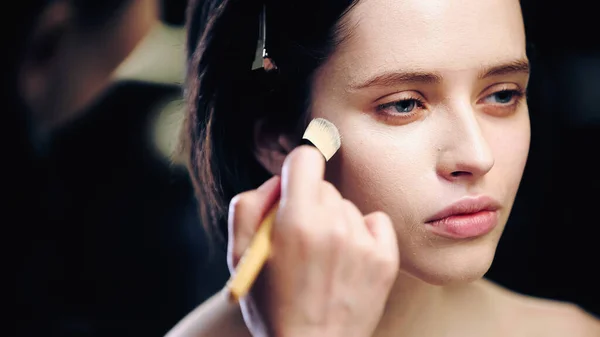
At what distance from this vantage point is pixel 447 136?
0.82 metres

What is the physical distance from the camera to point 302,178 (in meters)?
0.73

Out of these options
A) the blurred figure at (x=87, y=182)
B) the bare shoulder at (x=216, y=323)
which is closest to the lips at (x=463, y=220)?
the bare shoulder at (x=216, y=323)

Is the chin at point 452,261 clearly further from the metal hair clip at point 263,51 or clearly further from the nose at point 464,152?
the metal hair clip at point 263,51

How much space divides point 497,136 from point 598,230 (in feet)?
1.71

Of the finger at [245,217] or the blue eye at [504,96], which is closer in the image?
the finger at [245,217]

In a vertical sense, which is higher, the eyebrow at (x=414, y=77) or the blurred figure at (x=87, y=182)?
the eyebrow at (x=414, y=77)

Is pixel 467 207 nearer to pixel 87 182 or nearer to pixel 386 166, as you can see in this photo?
pixel 386 166

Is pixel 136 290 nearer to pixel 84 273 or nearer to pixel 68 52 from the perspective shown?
pixel 84 273

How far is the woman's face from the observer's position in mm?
811

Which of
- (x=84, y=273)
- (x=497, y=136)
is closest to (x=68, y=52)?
(x=84, y=273)

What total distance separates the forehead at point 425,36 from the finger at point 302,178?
16 cm

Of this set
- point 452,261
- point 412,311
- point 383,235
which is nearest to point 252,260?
point 383,235

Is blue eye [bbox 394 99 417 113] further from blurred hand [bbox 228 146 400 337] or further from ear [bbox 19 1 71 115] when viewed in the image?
ear [bbox 19 1 71 115]

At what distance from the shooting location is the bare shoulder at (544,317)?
1076 millimetres
